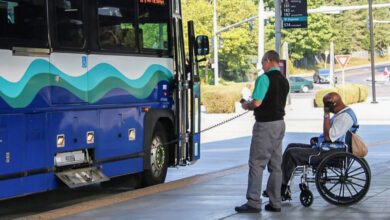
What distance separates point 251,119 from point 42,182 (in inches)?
1020

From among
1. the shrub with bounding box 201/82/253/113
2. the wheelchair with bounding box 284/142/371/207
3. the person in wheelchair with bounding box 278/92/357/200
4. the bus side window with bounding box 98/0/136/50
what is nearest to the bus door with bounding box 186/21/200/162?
the bus side window with bounding box 98/0/136/50

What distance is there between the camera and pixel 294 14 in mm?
25172

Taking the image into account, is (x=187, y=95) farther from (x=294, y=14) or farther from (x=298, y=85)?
(x=298, y=85)

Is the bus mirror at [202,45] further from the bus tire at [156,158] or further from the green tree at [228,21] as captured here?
the green tree at [228,21]

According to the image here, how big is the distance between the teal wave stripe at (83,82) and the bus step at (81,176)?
939 millimetres

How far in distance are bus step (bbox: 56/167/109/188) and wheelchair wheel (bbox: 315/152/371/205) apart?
2.99 metres

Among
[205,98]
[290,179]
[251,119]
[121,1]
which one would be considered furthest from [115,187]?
[205,98]

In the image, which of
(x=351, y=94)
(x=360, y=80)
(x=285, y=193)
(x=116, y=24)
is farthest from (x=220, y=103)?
(x=360, y=80)

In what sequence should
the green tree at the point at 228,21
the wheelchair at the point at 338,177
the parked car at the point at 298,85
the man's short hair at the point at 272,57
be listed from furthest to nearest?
the parked car at the point at 298,85 < the green tree at the point at 228,21 < the wheelchair at the point at 338,177 < the man's short hair at the point at 272,57

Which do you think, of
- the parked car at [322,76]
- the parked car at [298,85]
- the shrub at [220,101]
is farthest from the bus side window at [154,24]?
the parked car at [322,76]

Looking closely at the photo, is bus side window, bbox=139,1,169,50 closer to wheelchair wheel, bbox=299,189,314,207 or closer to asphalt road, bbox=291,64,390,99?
wheelchair wheel, bbox=299,189,314,207

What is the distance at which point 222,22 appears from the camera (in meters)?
75.9

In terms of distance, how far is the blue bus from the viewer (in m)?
10.1

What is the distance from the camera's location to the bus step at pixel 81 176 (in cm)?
1109
